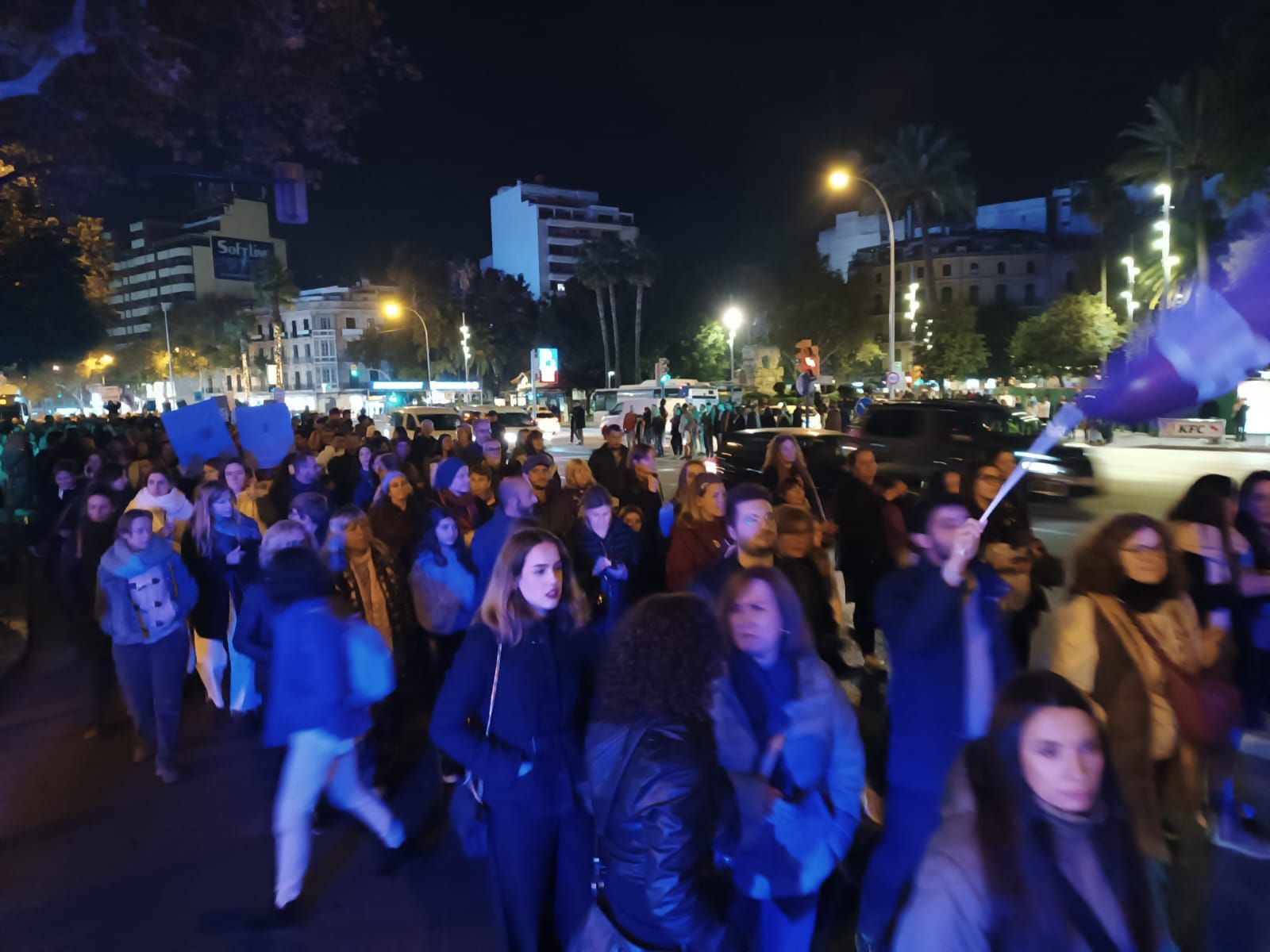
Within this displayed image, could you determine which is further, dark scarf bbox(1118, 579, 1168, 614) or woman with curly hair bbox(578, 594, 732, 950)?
dark scarf bbox(1118, 579, 1168, 614)

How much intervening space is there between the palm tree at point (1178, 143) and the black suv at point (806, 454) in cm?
2861

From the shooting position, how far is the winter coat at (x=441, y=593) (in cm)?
524

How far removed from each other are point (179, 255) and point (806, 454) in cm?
13086

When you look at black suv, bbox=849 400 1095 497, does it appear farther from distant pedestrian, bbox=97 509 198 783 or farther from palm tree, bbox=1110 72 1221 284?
palm tree, bbox=1110 72 1221 284

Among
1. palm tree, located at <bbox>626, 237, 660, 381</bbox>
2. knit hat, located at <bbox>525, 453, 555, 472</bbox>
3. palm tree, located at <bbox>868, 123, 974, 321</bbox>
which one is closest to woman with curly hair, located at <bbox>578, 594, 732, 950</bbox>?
knit hat, located at <bbox>525, 453, 555, 472</bbox>

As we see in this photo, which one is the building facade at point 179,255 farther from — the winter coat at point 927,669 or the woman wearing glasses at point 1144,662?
Result: the woman wearing glasses at point 1144,662

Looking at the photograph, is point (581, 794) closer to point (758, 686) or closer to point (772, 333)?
point (758, 686)

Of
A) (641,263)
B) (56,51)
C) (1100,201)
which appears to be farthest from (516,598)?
(1100,201)

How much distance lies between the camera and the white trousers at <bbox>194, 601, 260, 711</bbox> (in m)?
6.18

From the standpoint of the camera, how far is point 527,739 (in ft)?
9.13

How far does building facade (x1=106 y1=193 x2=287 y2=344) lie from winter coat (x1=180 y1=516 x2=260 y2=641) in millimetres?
121997

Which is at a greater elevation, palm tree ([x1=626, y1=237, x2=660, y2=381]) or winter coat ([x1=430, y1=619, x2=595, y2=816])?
palm tree ([x1=626, y1=237, x2=660, y2=381])

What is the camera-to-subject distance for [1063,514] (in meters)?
14.3

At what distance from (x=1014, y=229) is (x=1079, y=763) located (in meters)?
95.2
